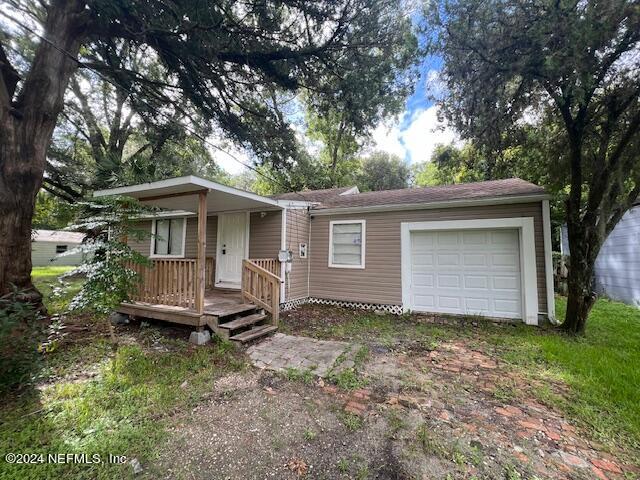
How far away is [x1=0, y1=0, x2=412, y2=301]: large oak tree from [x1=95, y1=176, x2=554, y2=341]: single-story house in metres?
1.43

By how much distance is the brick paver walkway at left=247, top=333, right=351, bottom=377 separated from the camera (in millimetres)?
3710

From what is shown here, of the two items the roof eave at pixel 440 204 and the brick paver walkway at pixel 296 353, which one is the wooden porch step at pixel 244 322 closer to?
the brick paver walkway at pixel 296 353

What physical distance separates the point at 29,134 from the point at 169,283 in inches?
135

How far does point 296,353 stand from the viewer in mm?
4160

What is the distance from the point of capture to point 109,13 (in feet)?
13.9

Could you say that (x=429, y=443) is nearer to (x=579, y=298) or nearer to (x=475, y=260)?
(x=579, y=298)

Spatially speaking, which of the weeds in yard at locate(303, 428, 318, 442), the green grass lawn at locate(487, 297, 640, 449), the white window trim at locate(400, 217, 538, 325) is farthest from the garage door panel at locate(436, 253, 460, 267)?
the weeds in yard at locate(303, 428, 318, 442)

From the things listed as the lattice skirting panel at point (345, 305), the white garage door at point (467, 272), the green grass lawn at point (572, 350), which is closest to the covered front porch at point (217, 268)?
the lattice skirting panel at point (345, 305)

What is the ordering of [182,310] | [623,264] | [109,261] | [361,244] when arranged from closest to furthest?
1. [109,261]
2. [182,310]
3. [361,244]
4. [623,264]

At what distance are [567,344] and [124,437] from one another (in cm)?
605

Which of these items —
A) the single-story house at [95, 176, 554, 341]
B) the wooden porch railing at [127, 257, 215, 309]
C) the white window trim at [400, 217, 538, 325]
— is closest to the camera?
the wooden porch railing at [127, 257, 215, 309]

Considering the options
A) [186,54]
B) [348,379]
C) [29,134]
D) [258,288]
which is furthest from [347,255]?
[29,134]

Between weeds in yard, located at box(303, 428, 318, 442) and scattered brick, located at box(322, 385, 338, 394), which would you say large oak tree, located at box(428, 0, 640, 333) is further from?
weeds in yard, located at box(303, 428, 318, 442)

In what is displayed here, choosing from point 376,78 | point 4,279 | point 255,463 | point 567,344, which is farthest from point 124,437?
point 376,78
